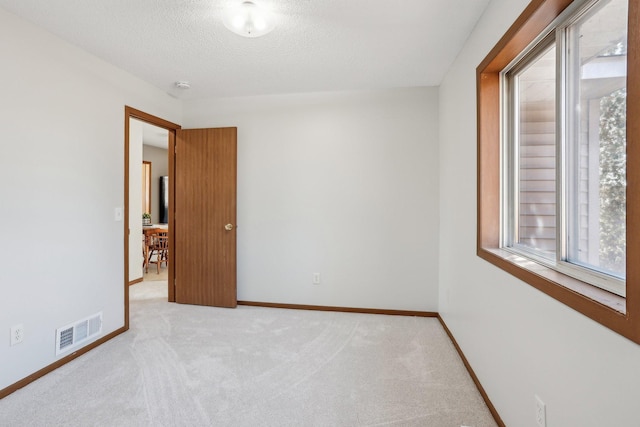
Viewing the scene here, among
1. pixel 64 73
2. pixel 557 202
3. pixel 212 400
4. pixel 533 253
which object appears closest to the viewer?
pixel 557 202

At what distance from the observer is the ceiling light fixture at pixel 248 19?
1.92 metres

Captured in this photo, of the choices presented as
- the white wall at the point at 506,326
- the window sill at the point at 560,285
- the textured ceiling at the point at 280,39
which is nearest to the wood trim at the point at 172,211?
the textured ceiling at the point at 280,39

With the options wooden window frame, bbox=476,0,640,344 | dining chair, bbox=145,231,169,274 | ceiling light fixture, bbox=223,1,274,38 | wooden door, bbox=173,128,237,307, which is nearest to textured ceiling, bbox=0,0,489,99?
ceiling light fixture, bbox=223,1,274,38

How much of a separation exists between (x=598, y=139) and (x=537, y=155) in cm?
55

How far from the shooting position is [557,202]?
1413 millimetres

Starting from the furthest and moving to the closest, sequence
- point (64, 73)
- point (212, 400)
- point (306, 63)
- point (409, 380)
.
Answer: point (306, 63) < point (64, 73) < point (409, 380) < point (212, 400)

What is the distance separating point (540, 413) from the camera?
133 centimetres

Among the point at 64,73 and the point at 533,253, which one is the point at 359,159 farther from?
the point at 64,73

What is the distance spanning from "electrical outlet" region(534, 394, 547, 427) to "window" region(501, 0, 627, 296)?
1.80 ft

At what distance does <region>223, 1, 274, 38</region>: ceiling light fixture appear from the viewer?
192 centimetres

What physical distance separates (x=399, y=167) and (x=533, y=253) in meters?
1.87

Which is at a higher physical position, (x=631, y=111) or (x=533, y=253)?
(x=631, y=111)

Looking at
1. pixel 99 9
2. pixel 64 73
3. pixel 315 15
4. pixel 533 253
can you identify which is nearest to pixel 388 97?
pixel 315 15

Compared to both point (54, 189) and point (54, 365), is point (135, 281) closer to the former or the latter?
point (54, 365)
